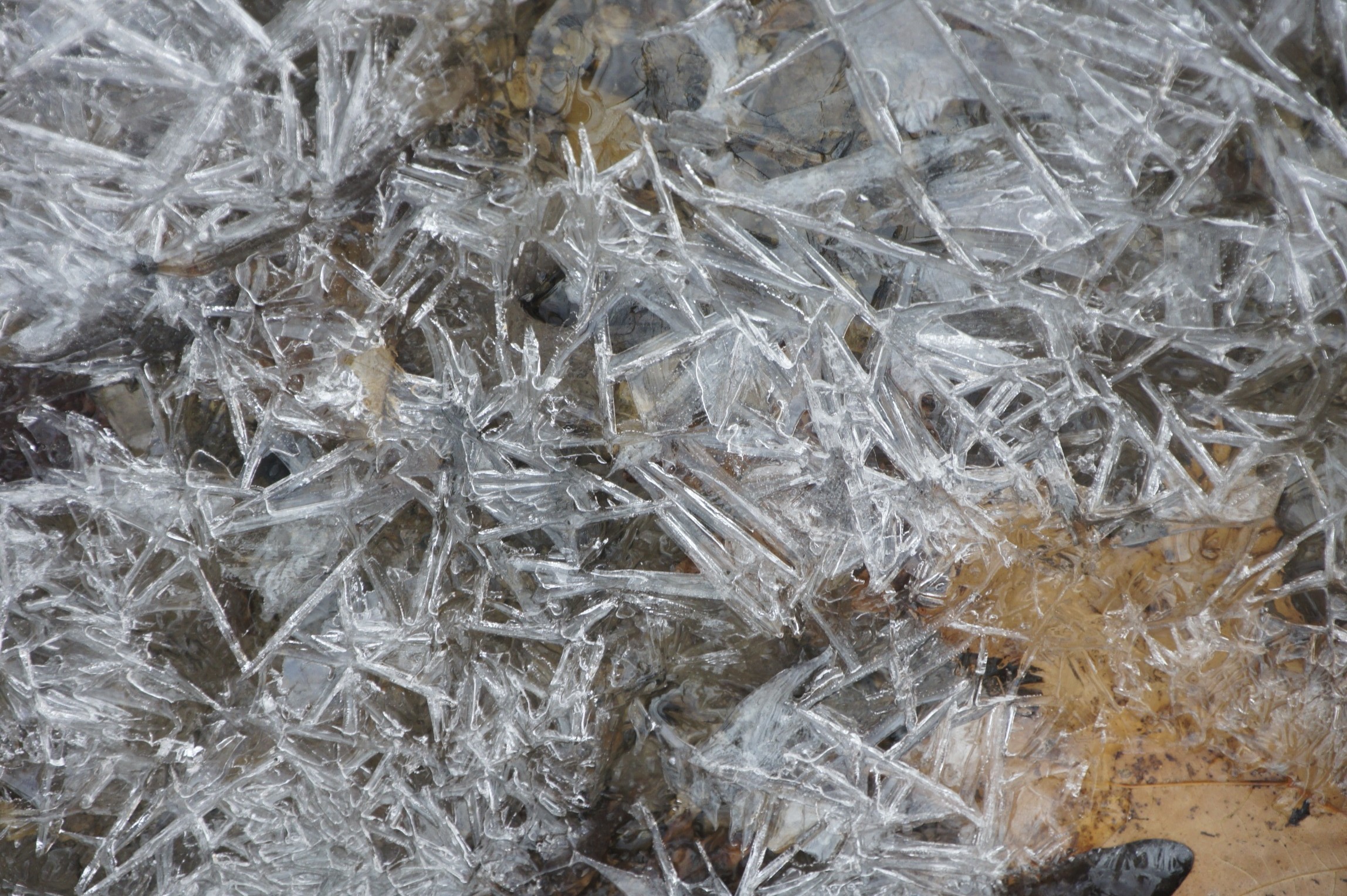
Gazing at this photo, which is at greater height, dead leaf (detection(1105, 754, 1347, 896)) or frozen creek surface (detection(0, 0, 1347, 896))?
frozen creek surface (detection(0, 0, 1347, 896))

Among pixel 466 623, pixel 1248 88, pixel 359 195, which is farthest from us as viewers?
pixel 466 623

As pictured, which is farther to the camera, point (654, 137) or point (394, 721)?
point (394, 721)

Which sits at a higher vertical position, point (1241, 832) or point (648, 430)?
point (648, 430)

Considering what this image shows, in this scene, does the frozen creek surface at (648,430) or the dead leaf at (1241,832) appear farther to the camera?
the dead leaf at (1241,832)

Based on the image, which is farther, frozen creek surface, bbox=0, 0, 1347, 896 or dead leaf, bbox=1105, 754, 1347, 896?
dead leaf, bbox=1105, 754, 1347, 896

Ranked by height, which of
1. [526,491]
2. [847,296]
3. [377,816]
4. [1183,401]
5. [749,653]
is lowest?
[377,816]

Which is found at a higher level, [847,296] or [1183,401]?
[847,296]

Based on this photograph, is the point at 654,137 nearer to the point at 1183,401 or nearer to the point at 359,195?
the point at 359,195

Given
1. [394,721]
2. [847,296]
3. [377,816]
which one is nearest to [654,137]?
[847,296]
